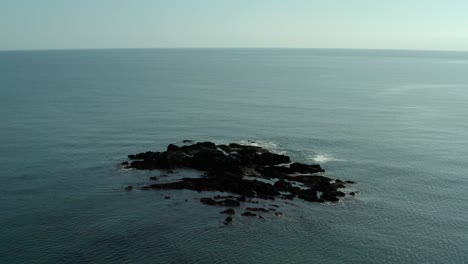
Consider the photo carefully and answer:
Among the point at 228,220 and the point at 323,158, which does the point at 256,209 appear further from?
the point at 323,158

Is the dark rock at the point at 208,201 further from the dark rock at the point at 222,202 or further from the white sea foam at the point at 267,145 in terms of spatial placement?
the white sea foam at the point at 267,145

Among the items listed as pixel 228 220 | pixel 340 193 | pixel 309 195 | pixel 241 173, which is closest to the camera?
pixel 228 220

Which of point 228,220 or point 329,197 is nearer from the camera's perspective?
point 228,220

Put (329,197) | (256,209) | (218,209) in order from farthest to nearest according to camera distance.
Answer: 1. (329,197)
2. (218,209)
3. (256,209)

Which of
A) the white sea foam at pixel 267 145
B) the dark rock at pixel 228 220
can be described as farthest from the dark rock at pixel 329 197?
the white sea foam at pixel 267 145

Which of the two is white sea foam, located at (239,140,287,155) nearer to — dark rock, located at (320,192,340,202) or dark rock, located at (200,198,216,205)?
dark rock, located at (320,192,340,202)

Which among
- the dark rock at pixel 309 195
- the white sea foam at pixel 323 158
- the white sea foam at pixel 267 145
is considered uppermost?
the white sea foam at pixel 267 145

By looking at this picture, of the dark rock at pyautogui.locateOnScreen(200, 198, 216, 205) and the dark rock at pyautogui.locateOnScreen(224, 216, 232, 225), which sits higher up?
the dark rock at pyautogui.locateOnScreen(200, 198, 216, 205)

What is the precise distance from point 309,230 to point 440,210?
22.6 m

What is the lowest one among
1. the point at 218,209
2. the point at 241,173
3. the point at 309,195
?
the point at 218,209

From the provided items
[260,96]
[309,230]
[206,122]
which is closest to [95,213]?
[309,230]

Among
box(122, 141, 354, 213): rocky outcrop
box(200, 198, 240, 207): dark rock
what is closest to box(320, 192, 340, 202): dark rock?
box(122, 141, 354, 213): rocky outcrop

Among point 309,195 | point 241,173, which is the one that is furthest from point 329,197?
point 241,173

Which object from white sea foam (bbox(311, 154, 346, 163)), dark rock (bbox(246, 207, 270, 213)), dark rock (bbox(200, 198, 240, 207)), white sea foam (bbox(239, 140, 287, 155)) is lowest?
dark rock (bbox(246, 207, 270, 213))
